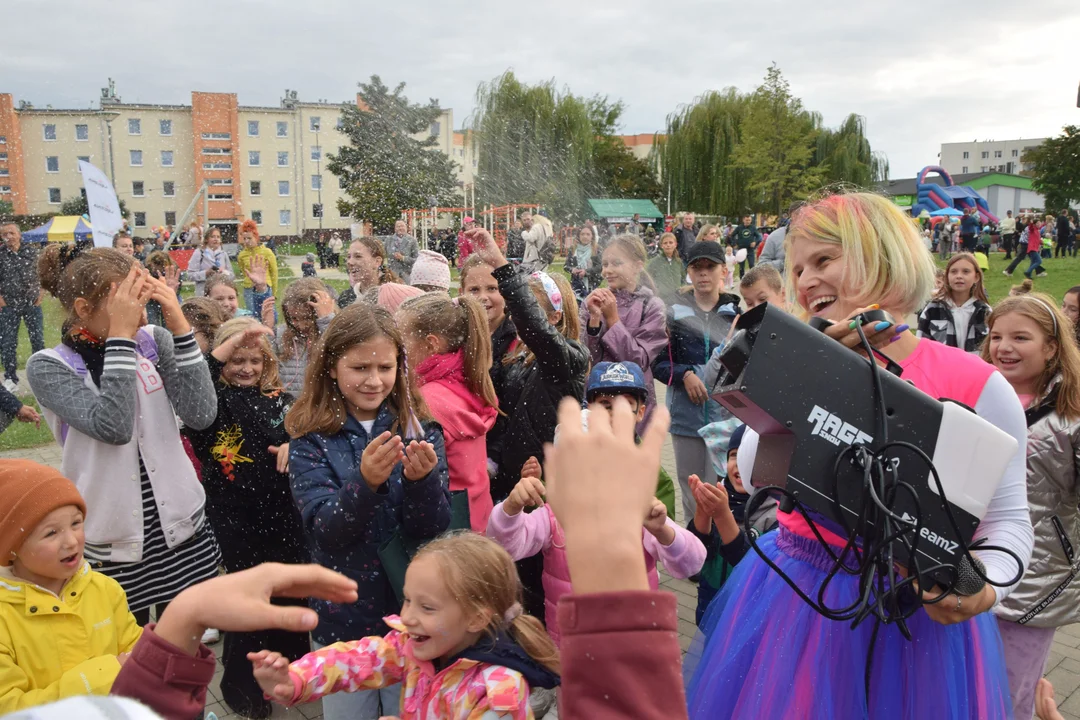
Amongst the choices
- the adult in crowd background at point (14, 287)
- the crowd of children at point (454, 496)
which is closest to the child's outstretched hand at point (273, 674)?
the crowd of children at point (454, 496)

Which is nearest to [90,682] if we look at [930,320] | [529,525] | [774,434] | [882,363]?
[529,525]

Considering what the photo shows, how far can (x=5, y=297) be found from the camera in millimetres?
10773

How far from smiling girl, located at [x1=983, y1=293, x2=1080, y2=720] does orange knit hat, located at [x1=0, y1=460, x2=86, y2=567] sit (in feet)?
10.2

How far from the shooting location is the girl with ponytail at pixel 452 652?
1.92 m

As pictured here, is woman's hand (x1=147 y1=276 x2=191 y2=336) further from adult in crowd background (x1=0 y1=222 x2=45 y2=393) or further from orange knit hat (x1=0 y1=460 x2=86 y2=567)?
adult in crowd background (x1=0 y1=222 x2=45 y2=393)

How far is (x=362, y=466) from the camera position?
230 cm

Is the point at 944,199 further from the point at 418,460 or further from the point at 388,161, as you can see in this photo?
the point at 418,460

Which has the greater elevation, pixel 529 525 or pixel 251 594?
pixel 251 594

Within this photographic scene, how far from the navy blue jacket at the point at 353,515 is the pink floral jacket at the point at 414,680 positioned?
43 centimetres

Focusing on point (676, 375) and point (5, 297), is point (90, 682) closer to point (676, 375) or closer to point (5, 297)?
point (676, 375)

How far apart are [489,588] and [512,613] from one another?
13 cm

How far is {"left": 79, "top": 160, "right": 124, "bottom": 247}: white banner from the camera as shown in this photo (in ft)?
18.9

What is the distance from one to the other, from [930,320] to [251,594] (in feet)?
19.6

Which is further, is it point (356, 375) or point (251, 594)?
point (356, 375)
